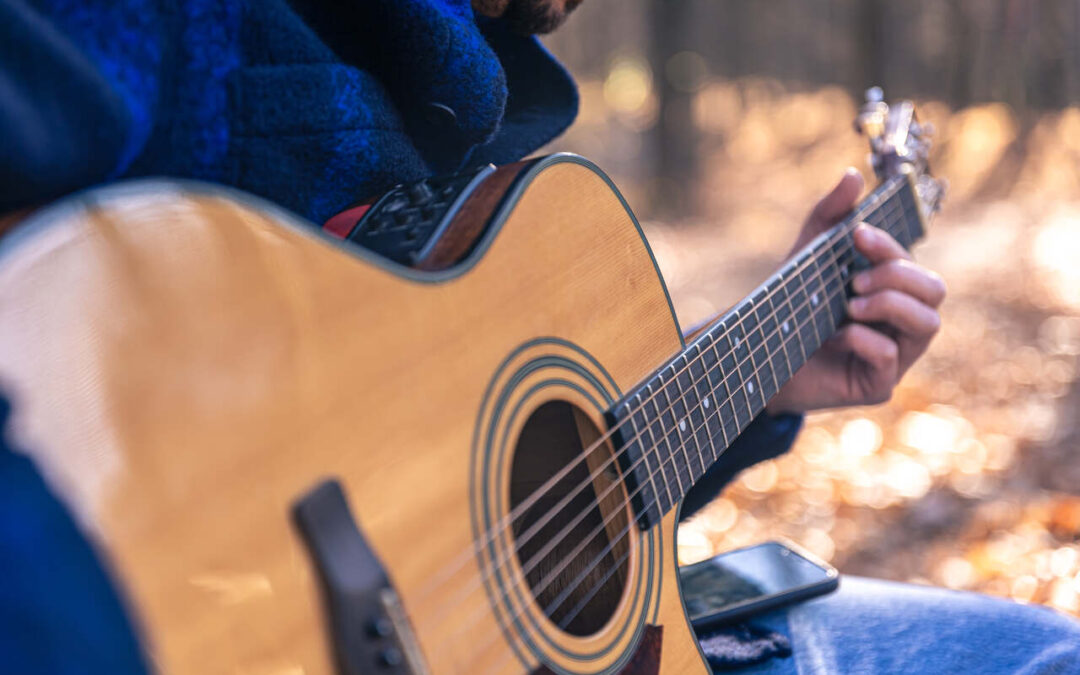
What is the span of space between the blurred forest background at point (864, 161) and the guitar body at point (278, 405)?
247cm

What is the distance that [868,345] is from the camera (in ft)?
4.48

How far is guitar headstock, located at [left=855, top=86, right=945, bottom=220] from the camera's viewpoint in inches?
61.9

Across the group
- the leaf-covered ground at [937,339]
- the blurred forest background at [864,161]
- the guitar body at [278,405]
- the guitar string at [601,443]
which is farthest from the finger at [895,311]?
the blurred forest background at [864,161]

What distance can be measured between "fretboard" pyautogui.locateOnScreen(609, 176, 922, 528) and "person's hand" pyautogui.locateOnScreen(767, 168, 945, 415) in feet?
0.11

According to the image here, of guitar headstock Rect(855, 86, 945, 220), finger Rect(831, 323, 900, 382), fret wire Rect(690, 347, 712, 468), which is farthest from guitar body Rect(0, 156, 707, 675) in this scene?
guitar headstock Rect(855, 86, 945, 220)

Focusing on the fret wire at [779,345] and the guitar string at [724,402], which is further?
the fret wire at [779,345]

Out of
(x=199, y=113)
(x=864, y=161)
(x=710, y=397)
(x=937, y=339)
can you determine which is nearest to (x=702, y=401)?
(x=710, y=397)

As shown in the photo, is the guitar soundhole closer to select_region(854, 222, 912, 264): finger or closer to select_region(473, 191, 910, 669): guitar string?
select_region(473, 191, 910, 669): guitar string

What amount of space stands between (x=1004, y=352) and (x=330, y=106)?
3.85 m

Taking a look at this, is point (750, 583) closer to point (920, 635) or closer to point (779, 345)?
point (920, 635)

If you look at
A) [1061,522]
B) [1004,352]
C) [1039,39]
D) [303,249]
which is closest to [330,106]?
[303,249]

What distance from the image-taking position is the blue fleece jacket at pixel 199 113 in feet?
1.41

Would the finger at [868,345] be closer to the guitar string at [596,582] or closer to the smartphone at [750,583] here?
the smartphone at [750,583]

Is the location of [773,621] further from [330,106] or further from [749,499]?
[749,499]
